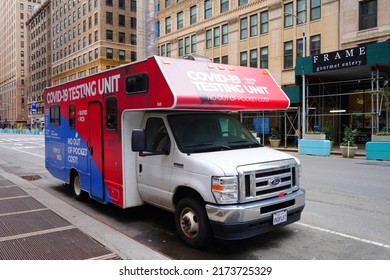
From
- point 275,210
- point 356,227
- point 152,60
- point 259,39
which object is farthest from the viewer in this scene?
point 259,39

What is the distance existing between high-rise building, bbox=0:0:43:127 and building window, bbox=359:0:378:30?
4408 inches

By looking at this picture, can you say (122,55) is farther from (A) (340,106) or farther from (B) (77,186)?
(B) (77,186)

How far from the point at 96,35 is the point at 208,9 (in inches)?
1331

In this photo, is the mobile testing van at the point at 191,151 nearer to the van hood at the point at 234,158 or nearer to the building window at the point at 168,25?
the van hood at the point at 234,158

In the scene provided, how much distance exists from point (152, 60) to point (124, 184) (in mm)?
2220

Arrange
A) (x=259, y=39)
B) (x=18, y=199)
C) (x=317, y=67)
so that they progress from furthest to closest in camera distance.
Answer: (x=259, y=39) < (x=317, y=67) < (x=18, y=199)

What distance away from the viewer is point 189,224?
5.09m

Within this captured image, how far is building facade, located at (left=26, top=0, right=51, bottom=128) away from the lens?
3642 inches

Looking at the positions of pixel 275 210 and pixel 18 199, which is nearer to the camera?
pixel 275 210

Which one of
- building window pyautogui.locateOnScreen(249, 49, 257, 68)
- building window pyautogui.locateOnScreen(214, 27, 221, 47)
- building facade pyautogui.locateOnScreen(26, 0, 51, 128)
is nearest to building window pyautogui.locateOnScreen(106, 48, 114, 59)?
building facade pyautogui.locateOnScreen(26, 0, 51, 128)

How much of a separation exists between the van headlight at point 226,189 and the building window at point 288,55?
28424 mm

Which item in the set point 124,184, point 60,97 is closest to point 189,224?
point 124,184

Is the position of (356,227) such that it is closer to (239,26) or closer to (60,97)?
(60,97)

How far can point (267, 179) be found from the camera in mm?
4875
